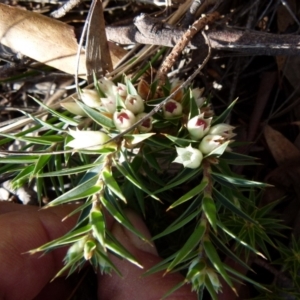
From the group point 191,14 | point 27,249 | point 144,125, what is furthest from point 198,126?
point 27,249

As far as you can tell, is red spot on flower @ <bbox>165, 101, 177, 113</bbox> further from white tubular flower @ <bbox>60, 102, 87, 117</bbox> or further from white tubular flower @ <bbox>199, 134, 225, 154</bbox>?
white tubular flower @ <bbox>60, 102, 87, 117</bbox>

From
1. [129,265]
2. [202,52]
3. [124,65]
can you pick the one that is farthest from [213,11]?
[129,265]

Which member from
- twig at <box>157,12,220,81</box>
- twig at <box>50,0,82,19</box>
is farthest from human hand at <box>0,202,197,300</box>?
twig at <box>50,0,82,19</box>

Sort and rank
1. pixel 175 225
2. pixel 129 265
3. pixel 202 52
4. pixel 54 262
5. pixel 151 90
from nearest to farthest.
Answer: pixel 175 225
pixel 151 90
pixel 129 265
pixel 54 262
pixel 202 52

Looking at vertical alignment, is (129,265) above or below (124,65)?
below

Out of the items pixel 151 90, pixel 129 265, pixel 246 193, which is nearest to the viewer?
pixel 151 90

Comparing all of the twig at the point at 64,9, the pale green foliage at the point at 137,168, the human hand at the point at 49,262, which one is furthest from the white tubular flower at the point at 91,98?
the twig at the point at 64,9

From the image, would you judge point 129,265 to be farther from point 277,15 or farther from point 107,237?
point 277,15

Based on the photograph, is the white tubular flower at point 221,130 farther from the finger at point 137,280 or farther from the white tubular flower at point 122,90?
the finger at point 137,280

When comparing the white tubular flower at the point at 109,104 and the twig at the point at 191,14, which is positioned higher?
the twig at the point at 191,14
